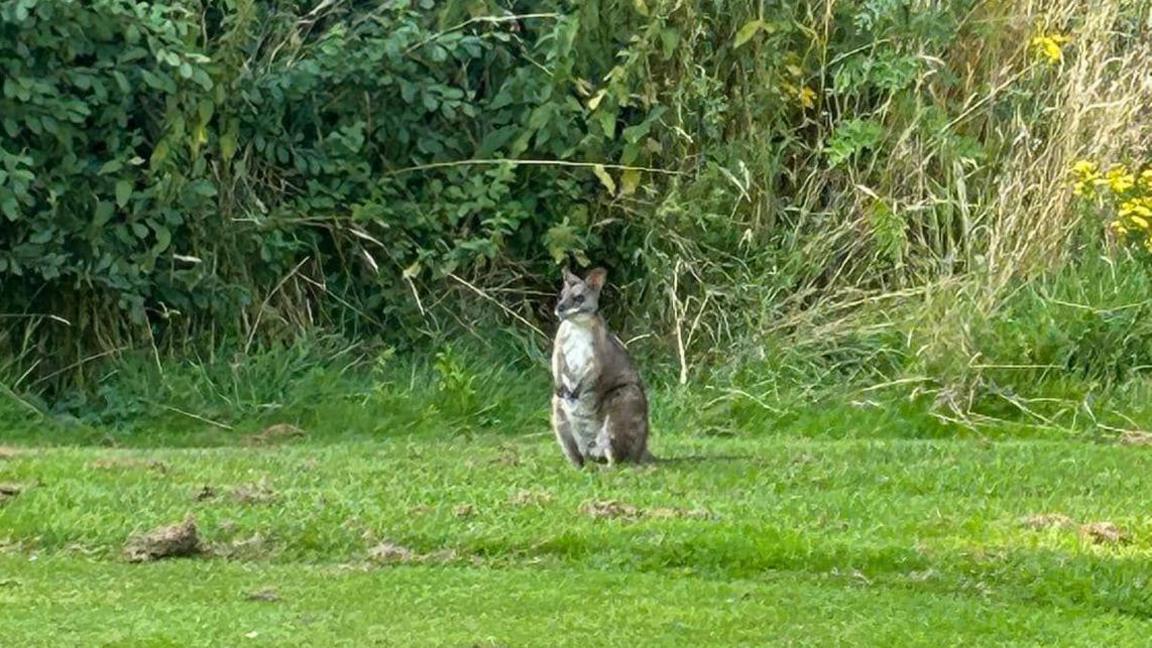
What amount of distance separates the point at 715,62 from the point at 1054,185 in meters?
2.57

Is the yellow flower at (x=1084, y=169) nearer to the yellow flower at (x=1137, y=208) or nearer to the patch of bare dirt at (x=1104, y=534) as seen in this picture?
the yellow flower at (x=1137, y=208)

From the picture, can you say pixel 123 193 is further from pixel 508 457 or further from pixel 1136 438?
pixel 1136 438

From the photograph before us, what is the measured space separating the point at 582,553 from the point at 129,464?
3329mm

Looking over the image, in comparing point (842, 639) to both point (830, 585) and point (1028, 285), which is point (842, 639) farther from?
point (1028, 285)

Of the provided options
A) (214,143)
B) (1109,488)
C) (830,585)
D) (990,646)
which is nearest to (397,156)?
(214,143)

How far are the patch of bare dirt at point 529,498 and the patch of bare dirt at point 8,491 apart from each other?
2218 millimetres

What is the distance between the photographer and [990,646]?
24.4 ft

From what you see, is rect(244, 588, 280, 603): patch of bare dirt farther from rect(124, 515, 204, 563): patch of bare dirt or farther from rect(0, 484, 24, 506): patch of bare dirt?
rect(0, 484, 24, 506): patch of bare dirt

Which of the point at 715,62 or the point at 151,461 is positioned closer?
the point at 151,461

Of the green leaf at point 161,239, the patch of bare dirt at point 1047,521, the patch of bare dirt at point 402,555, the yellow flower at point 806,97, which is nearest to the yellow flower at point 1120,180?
the yellow flower at point 806,97

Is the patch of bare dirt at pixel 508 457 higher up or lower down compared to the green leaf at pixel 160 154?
lower down

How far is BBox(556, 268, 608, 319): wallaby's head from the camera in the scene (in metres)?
11.7

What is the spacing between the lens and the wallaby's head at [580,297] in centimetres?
1173

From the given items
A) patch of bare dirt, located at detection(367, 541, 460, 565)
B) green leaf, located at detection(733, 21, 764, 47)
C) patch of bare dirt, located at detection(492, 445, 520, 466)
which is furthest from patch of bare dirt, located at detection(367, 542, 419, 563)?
green leaf, located at detection(733, 21, 764, 47)
